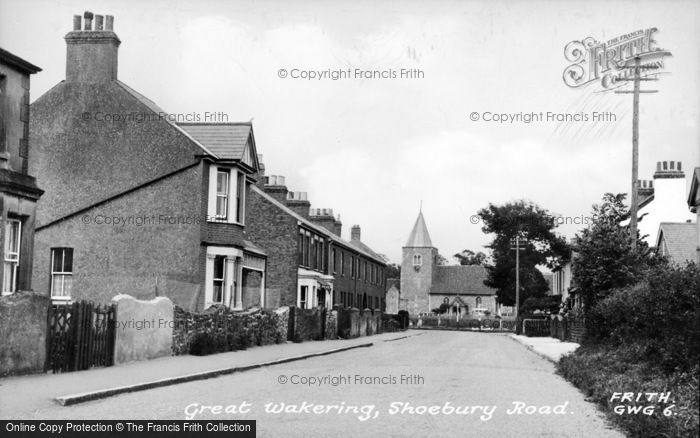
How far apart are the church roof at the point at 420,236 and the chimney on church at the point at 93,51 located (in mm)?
85722

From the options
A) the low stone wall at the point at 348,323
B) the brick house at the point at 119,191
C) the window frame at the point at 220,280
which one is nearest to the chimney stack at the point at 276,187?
the low stone wall at the point at 348,323

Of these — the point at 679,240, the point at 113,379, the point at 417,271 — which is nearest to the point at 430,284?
the point at 417,271

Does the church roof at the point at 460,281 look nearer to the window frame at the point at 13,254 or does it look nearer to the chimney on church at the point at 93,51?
the chimney on church at the point at 93,51

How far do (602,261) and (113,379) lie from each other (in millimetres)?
13878

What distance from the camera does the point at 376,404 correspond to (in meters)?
11.6

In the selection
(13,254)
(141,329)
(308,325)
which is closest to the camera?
(13,254)

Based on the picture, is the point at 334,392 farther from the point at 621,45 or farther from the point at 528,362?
the point at 528,362

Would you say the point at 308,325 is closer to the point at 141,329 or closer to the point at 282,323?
the point at 282,323

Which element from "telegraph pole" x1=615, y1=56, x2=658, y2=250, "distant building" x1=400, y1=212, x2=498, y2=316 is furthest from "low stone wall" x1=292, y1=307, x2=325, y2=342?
"distant building" x1=400, y1=212, x2=498, y2=316

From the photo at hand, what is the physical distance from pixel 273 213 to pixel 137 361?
22.7 meters

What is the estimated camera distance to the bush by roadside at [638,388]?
846 centimetres

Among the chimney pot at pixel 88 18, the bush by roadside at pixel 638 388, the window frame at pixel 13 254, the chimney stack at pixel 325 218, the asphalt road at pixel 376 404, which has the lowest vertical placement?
the asphalt road at pixel 376 404

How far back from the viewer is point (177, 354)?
66.2 ft

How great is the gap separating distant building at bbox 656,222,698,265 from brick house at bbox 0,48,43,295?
26.7 m
